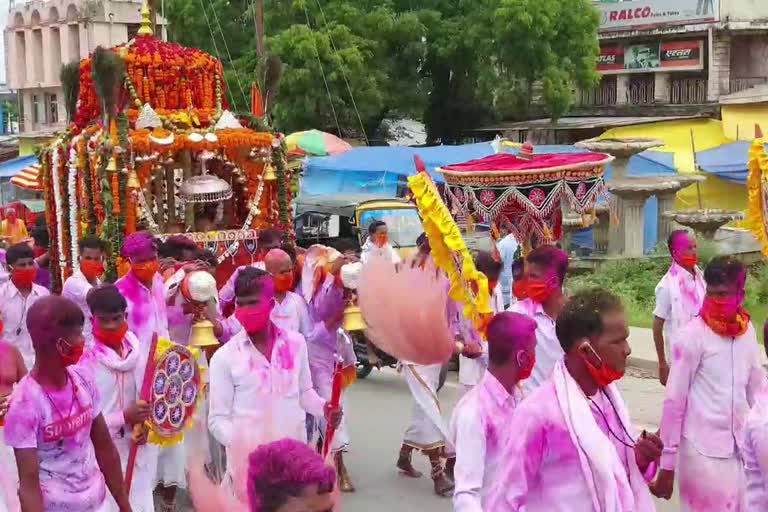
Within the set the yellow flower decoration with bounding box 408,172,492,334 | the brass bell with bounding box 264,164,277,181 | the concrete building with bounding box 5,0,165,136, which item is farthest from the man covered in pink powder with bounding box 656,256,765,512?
the concrete building with bounding box 5,0,165,136

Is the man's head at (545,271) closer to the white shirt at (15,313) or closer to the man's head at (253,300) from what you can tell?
the man's head at (253,300)

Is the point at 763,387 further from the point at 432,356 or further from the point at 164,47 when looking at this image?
the point at 164,47

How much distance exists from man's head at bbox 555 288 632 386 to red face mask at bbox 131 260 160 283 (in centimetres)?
367

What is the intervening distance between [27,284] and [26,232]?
9435 mm

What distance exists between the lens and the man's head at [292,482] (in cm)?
285

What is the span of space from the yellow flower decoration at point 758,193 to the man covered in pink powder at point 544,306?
4585 mm

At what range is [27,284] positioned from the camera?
28.5 feet

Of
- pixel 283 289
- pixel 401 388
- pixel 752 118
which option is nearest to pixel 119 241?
pixel 401 388

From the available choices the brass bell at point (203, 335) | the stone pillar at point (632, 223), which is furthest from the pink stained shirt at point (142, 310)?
the stone pillar at point (632, 223)

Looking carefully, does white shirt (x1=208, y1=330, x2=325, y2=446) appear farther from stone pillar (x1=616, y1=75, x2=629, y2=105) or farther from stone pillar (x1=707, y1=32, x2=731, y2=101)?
stone pillar (x1=616, y1=75, x2=629, y2=105)

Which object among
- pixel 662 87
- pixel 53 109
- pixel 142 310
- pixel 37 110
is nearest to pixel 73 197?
pixel 142 310

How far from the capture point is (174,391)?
585cm

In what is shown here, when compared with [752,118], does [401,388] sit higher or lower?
lower

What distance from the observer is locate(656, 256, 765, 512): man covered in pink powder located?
5.70 m
